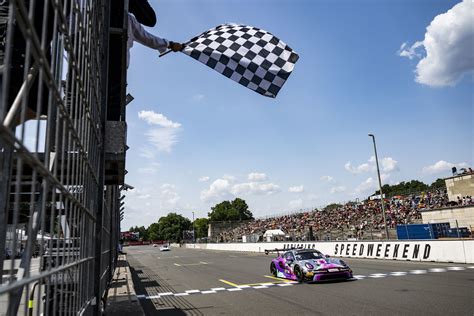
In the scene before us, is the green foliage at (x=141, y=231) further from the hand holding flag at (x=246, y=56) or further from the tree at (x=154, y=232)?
the hand holding flag at (x=246, y=56)

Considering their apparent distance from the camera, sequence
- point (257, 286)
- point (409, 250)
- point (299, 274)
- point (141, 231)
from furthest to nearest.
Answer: point (141, 231) < point (409, 250) < point (299, 274) < point (257, 286)

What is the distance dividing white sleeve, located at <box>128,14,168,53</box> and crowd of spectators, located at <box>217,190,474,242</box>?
93.4 ft

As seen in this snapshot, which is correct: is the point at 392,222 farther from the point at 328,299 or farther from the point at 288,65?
the point at 288,65

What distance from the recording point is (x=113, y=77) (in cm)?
601

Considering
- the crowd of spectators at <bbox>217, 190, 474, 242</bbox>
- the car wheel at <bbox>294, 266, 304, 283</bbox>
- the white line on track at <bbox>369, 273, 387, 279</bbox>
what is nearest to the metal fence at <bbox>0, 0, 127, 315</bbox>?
the car wheel at <bbox>294, 266, 304, 283</bbox>

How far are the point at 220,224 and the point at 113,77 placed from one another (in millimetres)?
83413

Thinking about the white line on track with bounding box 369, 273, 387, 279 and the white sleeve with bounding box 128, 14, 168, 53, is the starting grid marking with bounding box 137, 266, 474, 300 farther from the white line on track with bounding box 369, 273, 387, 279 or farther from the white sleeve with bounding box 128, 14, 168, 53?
the white sleeve with bounding box 128, 14, 168, 53

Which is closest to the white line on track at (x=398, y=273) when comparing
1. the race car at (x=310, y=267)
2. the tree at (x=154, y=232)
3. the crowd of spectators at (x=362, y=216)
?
the race car at (x=310, y=267)

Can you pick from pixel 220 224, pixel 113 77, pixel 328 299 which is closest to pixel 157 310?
pixel 328 299

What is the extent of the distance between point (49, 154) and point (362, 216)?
43720 millimetres

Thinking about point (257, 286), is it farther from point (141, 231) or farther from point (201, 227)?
point (141, 231)

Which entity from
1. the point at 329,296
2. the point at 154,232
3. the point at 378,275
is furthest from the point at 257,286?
the point at 154,232

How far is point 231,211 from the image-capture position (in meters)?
140

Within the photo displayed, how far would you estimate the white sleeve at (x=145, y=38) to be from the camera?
6.02m
